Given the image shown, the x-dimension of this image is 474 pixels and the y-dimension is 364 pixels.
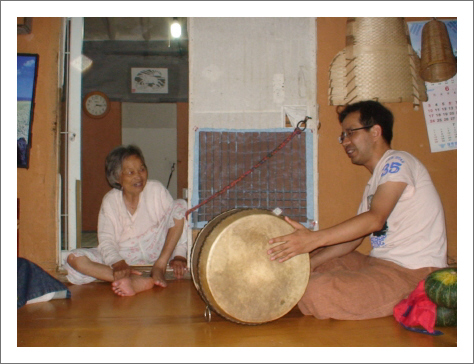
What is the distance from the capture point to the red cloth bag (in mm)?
1896

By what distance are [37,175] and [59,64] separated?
933mm

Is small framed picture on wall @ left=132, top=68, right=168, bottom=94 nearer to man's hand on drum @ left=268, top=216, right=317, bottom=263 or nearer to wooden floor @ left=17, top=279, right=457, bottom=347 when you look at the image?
wooden floor @ left=17, top=279, right=457, bottom=347

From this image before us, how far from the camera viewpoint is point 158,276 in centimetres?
291

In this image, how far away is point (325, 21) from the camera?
10.9ft

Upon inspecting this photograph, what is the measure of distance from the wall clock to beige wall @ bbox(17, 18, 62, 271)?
165 inches

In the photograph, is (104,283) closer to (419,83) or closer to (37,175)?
(37,175)

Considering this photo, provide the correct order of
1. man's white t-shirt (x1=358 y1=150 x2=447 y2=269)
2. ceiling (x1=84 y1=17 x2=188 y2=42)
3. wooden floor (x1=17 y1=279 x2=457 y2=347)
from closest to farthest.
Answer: wooden floor (x1=17 y1=279 x2=457 y2=347) → man's white t-shirt (x1=358 y1=150 x2=447 y2=269) → ceiling (x1=84 y1=17 x2=188 y2=42)

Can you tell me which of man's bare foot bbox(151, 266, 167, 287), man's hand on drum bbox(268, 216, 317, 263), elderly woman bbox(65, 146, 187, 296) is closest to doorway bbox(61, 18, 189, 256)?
elderly woman bbox(65, 146, 187, 296)

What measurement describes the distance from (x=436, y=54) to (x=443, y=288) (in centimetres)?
201

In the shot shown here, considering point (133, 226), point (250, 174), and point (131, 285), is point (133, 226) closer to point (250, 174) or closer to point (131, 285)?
point (131, 285)

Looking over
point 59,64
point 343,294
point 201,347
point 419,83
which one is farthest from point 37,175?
point 419,83

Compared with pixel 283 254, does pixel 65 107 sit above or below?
above

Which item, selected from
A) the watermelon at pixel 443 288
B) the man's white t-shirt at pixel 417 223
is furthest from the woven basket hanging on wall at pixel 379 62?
the watermelon at pixel 443 288

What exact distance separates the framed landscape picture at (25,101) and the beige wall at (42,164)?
4cm
